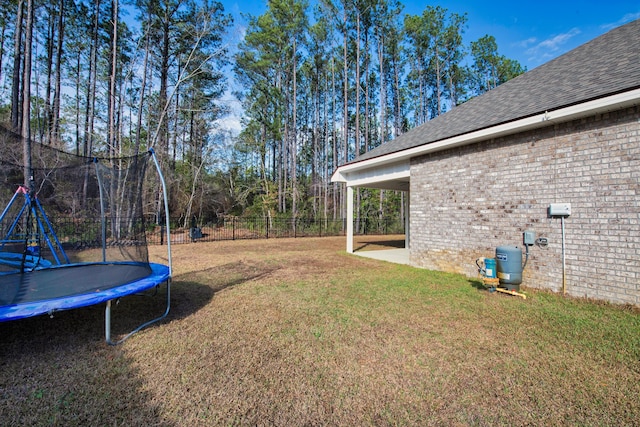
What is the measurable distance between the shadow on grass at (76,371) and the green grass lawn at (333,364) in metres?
0.01

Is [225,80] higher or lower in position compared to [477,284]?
higher

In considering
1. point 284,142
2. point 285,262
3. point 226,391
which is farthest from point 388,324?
point 284,142

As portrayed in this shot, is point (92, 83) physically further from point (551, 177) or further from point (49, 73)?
point (551, 177)

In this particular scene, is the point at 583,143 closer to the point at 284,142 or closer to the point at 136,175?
the point at 136,175

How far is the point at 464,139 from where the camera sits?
5.54 meters

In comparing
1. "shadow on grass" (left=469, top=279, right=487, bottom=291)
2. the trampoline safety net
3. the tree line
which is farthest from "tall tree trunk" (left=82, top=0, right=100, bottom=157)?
"shadow on grass" (left=469, top=279, right=487, bottom=291)

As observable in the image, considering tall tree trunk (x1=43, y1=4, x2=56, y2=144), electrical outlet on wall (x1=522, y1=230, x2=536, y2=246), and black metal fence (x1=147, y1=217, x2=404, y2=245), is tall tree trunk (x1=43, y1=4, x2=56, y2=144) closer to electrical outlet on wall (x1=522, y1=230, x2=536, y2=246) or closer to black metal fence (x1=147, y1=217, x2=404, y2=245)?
black metal fence (x1=147, y1=217, x2=404, y2=245)

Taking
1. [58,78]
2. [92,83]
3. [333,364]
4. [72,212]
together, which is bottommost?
[333,364]

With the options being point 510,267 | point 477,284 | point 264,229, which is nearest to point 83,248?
point 477,284

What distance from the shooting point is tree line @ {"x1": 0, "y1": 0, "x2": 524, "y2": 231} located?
42.3 feet

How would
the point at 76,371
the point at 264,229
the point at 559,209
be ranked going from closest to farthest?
the point at 76,371 < the point at 559,209 < the point at 264,229

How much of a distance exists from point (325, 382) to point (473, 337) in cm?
173

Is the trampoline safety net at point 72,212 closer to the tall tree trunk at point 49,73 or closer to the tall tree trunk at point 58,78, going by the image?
the tall tree trunk at point 58,78

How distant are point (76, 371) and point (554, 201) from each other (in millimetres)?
6228
